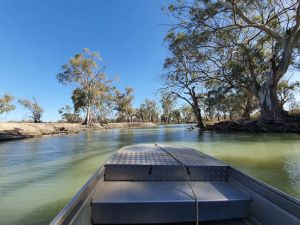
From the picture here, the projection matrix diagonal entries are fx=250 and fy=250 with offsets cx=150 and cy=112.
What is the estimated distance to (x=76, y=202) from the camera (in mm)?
1930

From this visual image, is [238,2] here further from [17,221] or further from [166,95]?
[17,221]

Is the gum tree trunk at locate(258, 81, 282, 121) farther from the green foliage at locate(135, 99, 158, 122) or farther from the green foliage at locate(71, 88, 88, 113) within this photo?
the green foliage at locate(135, 99, 158, 122)

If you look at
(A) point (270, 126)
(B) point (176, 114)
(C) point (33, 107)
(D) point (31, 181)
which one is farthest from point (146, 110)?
(D) point (31, 181)

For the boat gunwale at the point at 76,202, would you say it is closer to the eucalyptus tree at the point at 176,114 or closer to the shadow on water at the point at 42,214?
the shadow on water at the point at 42,214

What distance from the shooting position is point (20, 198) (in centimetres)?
412

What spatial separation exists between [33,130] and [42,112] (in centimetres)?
2814

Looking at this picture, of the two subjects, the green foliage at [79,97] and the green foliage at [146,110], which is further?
the green foliage at [146,110]

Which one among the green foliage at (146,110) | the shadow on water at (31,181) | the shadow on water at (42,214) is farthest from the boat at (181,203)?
the green foliage at (146,110)

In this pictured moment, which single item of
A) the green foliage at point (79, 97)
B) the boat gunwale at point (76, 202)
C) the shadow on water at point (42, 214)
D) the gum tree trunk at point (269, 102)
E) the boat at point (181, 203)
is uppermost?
Answer: the green foliage at point (79, 97)

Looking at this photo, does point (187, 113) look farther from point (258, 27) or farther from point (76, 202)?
point (76, 202)

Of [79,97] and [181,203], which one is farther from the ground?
[79,97]

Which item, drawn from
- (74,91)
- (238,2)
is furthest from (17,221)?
(74,91)

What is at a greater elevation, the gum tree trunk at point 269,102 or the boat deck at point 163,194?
the gum tree trunk at point 269,102

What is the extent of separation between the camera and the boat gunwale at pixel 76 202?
160 cm
